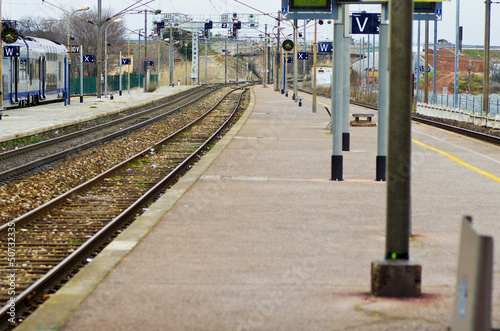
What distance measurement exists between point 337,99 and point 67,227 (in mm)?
5857

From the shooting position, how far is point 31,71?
123ft

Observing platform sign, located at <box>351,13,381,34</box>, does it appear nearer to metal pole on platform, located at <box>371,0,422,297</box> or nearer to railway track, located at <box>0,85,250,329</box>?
railway track, located at <box>0,85,250,329</box>

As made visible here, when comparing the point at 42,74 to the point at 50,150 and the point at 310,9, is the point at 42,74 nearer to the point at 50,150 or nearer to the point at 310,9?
the point at 50,150

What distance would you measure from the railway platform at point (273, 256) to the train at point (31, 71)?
21815 millimetres

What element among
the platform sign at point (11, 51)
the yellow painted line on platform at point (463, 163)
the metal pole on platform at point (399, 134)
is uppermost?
the platform sign at point (11, 51)

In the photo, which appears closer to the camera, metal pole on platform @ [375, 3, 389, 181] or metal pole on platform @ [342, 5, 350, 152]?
metal pole on platform @ [375, 3, 389, 181]

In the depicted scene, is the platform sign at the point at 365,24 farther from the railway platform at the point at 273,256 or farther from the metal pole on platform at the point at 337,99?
the railway platform at the point at 273,256

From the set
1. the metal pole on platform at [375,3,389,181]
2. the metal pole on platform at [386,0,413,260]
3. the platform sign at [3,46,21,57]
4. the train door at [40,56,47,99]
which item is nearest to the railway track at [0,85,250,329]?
the metal pole on platform at [386,0,413,260]

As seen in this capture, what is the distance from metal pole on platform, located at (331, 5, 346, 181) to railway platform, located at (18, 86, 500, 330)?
1.06 ft

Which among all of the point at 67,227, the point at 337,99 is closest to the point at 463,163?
the point at 337,99

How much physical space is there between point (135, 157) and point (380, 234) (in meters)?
10.0

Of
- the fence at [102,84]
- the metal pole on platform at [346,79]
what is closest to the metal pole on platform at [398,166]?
the metal pole on platform at [346,79]

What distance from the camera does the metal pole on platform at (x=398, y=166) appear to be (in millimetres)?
6066

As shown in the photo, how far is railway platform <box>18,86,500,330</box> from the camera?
553 centimetres
